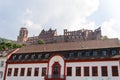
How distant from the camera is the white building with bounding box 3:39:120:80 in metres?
41.7

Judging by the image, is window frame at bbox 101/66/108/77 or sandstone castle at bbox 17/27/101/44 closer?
window frame at bbox 101/66/108/77

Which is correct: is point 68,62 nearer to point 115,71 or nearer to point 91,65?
point 91,65

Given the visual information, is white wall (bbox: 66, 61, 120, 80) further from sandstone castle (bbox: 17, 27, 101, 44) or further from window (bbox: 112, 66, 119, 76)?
sandstone castle (bbox: 17, 27, 101, 44)

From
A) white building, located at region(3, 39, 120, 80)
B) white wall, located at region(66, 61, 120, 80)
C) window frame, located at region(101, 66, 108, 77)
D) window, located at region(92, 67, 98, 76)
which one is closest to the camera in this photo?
white wall, located at region(66, 61, 120, 80)

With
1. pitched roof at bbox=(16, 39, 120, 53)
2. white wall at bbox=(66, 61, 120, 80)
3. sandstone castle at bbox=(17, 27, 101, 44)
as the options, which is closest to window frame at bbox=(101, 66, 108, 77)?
white wall at bbox=(66, 61, 120, 80)

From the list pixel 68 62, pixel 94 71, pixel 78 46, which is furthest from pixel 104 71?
pixel 78 46

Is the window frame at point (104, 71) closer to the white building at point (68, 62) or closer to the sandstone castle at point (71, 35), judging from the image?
the white building at point (68, 62)

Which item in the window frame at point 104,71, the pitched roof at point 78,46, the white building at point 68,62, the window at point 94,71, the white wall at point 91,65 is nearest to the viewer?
the white wall at point 91,65

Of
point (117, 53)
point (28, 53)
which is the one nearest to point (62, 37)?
point (28, 53)

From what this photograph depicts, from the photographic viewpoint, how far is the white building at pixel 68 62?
41.7 metres

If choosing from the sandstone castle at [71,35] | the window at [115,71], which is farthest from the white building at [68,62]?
the sandstone castle at [71,35]

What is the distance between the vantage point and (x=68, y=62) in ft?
149

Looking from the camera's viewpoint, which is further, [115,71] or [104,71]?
[104,71]

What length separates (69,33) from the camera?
146875 millimetres
